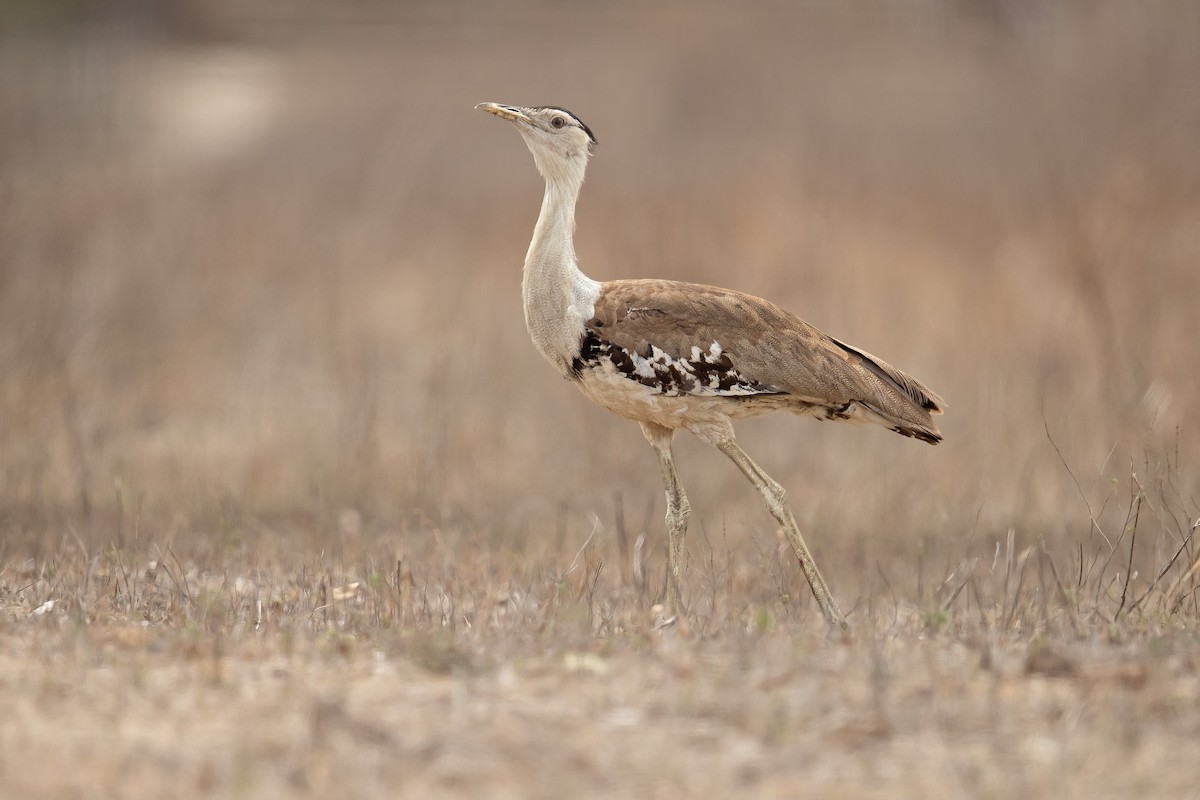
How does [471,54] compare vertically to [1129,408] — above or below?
above

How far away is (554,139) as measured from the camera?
17.7 ft

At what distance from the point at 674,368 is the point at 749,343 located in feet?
1.08

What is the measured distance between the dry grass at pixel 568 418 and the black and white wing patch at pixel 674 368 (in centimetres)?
57

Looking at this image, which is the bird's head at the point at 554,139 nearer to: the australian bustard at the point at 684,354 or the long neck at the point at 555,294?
the australian bustard at the point at 684,354

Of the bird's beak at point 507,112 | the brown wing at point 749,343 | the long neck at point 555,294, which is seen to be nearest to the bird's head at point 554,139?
the bird's beak at point 507,112

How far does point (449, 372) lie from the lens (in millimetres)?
9266

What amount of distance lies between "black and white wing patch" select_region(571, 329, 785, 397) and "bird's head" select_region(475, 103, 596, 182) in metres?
0.71

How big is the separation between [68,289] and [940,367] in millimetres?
5694

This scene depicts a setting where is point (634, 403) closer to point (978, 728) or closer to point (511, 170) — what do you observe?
point (978, 728)

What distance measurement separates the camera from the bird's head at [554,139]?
5375 millimetres

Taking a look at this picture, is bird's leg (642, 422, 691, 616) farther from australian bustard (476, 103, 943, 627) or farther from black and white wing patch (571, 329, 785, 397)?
black and white wing patch (571, 329, 785, 397)

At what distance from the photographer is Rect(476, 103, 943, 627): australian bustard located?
5098 millimetres

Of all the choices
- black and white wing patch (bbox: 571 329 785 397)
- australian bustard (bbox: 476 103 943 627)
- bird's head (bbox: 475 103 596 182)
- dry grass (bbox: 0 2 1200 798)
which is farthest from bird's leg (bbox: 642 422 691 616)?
bird's head (bbox: 475 103 596 182)

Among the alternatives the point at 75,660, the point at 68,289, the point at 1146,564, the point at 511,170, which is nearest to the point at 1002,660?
the point at 75,660
